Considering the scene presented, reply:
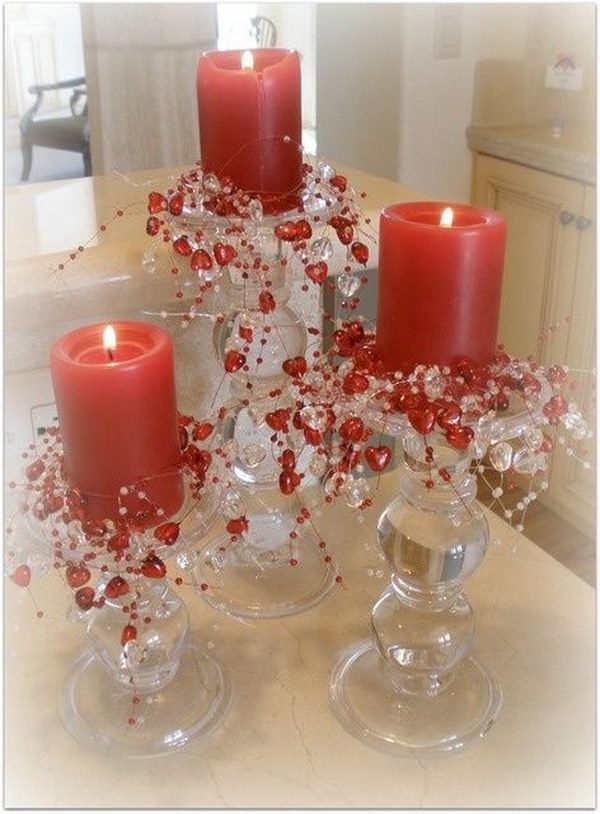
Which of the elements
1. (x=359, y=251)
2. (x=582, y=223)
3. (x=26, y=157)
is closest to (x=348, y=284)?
(x=359, y=251)

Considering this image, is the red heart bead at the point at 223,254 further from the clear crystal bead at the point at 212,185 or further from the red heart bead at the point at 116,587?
the red heart bead at the point at 116,587

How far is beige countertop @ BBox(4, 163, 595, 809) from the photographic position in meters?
0.51

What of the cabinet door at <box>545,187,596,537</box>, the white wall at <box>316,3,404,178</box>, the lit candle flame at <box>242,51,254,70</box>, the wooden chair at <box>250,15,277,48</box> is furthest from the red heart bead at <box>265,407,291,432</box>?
the wooden chair at <box>250,15,277,48</box>

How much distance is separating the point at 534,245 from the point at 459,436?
1422mm

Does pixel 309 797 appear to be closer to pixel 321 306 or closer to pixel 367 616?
pixel 367 616

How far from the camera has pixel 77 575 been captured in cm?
47

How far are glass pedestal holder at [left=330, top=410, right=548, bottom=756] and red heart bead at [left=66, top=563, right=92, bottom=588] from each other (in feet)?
0.60

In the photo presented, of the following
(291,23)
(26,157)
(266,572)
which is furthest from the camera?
(26,157)

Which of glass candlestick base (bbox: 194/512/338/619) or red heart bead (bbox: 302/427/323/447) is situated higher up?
red heart bead (bbox: 302/427/323/447)

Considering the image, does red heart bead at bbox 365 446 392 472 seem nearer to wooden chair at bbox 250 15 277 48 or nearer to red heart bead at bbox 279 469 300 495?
red heart bead at bbox 279 469 300 495

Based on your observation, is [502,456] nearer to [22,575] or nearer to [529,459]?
[529,459]

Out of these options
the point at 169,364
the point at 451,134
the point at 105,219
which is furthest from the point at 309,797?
the point at 451,134

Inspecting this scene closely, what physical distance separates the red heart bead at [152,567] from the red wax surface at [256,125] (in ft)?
0.80

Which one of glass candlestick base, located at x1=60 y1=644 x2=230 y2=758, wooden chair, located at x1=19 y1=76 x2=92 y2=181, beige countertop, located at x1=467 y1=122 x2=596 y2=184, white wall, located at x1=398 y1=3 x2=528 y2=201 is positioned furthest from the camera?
wooden chair, located at x1=19 y1=76 x2=92 y2=181
